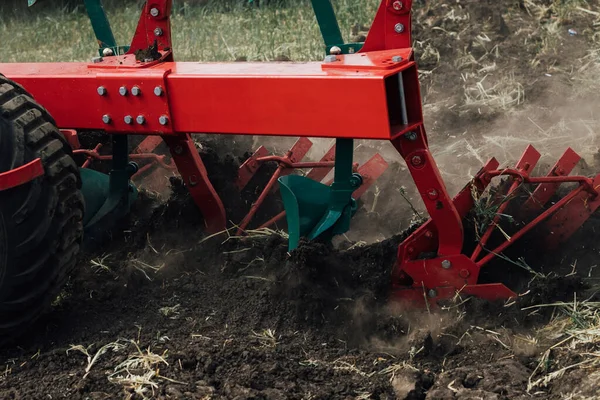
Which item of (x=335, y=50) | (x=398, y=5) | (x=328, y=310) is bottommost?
(x=328, y=310)

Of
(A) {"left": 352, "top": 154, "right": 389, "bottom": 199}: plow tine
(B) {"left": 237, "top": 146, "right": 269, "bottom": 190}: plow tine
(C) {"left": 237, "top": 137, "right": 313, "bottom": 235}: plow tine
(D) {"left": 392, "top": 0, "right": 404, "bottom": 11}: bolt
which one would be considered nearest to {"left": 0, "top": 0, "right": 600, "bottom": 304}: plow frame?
(D) {"left": 392, "top": 0, "right": 404, "bottom": 11}: bolt

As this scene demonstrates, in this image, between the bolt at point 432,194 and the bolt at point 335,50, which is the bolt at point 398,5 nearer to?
the bolt at point 335,50

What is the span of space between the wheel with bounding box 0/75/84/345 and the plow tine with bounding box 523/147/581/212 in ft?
6.31

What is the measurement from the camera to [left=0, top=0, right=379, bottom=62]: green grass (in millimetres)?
7090

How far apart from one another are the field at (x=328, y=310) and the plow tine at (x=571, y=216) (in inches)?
3.1

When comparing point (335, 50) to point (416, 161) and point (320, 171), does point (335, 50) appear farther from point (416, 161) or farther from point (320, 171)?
point (320, 171)

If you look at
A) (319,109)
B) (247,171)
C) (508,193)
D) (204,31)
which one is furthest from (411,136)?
(204,31)

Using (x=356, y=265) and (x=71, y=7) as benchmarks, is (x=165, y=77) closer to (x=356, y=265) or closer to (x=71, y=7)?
(x=356, y=265)

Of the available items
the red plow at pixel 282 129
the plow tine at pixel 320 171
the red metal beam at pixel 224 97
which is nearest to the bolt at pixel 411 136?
the red plow at pixel 282 129

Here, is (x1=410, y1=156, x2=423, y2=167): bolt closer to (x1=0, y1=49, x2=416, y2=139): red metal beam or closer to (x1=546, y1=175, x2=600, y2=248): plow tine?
(x1=0, y1=49, x2=416, y2=139): red metal beam

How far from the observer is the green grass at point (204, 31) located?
23.3ft

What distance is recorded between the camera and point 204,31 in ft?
25.4

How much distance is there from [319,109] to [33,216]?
3.60 feet

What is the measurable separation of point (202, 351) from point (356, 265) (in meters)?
0.89
